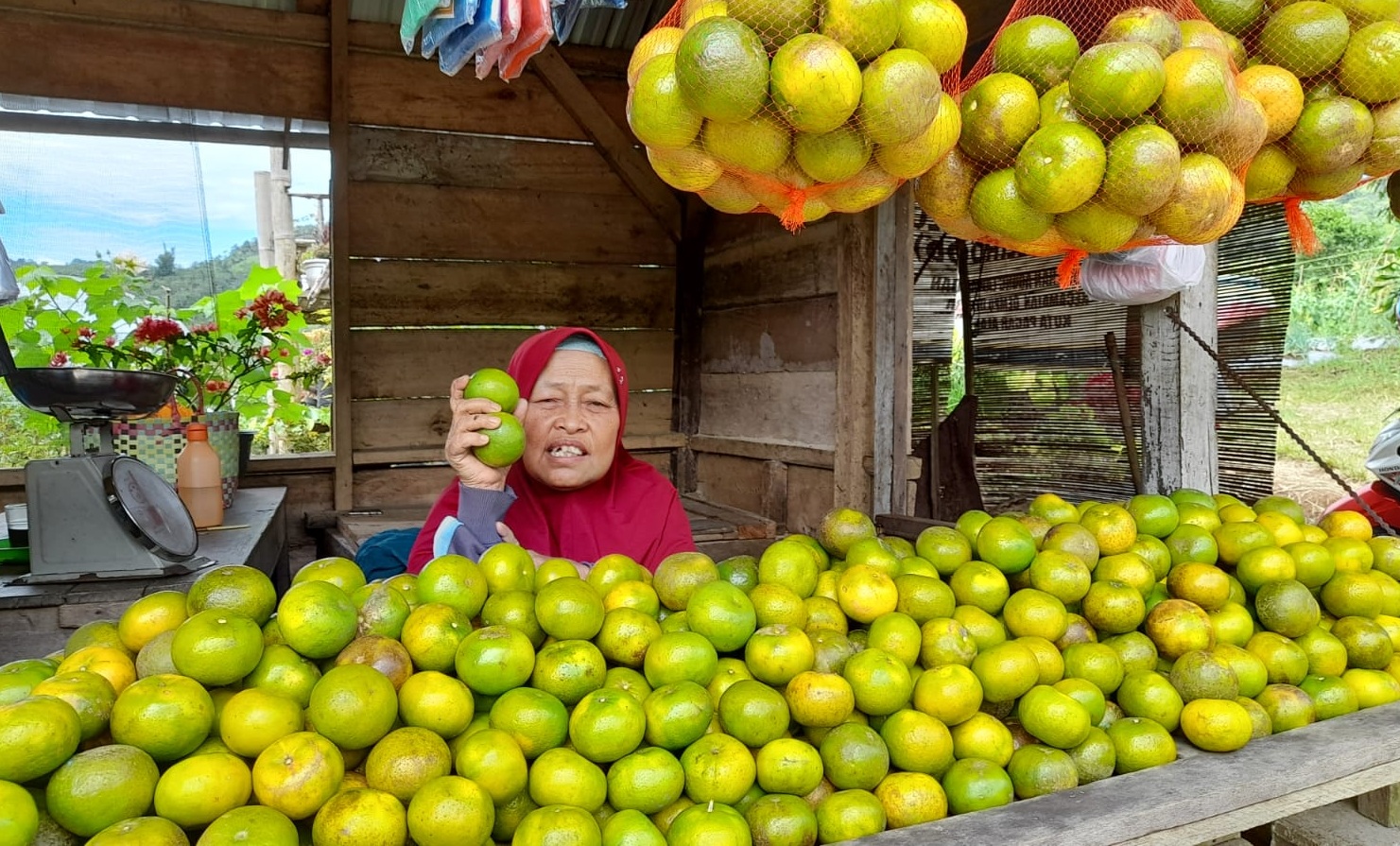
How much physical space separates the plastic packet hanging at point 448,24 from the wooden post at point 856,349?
252 cm

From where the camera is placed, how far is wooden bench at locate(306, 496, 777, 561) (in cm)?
428

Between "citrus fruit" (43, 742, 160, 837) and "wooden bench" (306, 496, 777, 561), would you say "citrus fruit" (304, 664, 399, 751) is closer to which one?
"citrus fruit" (43, 742, 160, 837)

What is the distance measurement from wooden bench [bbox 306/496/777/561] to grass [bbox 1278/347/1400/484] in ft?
24.4

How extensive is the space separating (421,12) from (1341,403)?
37.9 ft

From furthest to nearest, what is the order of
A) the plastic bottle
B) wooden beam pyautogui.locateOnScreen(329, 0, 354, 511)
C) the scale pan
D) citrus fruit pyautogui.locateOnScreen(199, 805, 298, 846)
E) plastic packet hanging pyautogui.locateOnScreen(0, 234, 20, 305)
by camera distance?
wooden beam pyautogui.locateOnScreen(329, 0, 354, 511), the plastic bottle, plastic packet hanging pyautogui.locateOnScreen(0, 234, 20, 305), the scale pan, citrus fruit pyautogui.locateOnScreen(199, 805, 298, 846)

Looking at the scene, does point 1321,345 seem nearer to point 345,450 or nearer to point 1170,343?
point 1170,343

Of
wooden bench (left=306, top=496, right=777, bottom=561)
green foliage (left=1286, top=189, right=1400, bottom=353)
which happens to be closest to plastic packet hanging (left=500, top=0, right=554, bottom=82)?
wooden bench (left=306, top=496, right=777, bottom=561)

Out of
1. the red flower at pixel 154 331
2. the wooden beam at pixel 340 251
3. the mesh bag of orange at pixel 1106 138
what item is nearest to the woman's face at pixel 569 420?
the mesh bag of orange at pixel 1106 138

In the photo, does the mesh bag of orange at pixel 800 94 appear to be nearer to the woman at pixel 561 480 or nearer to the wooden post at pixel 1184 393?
the woman at pixel 561 480

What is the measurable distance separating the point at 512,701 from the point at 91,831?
47cm

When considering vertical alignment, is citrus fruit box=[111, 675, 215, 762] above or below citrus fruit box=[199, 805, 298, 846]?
above

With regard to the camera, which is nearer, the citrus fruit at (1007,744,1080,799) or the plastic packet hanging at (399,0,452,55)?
the citrus fruit at (1007,744,1080,799)

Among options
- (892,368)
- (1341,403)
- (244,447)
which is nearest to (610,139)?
(892,368)

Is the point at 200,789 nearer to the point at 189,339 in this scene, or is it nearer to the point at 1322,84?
the point at 1322,84
